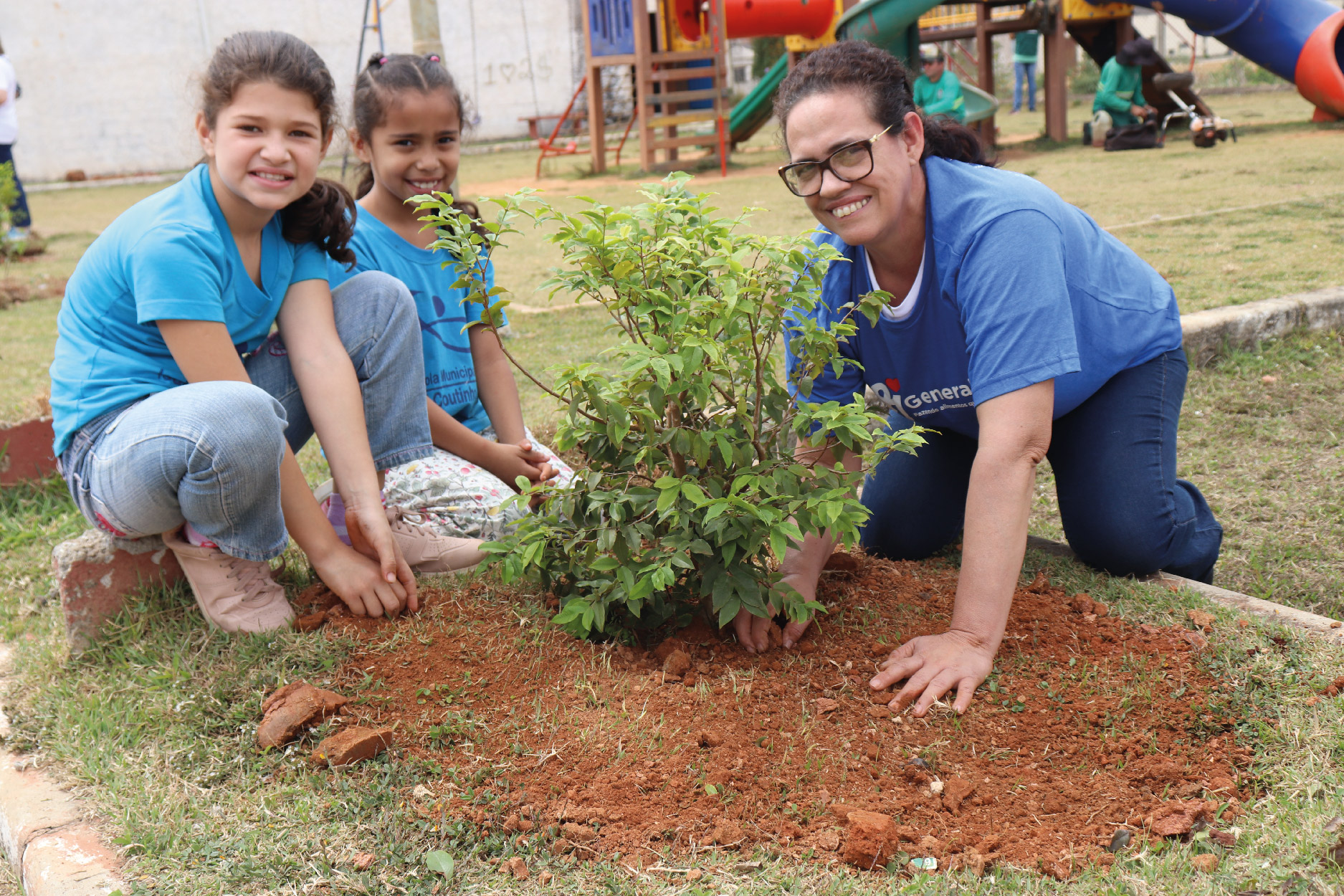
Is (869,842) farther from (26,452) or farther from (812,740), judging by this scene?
(26,452)

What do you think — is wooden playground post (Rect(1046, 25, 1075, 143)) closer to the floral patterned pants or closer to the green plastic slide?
the green plastic slide

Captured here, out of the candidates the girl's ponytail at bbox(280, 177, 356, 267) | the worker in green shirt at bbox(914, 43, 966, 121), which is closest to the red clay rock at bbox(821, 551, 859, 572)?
the girl's ponytail at bbox(280, 177, 356, 267)

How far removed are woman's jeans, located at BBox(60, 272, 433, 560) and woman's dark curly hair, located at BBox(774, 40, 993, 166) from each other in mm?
1059

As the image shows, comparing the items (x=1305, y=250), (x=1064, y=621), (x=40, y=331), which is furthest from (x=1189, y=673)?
(x=40, y=331)

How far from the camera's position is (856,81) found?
2.14 meters

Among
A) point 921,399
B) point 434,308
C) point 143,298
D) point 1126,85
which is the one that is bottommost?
point 921,399

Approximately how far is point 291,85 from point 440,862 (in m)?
1.61

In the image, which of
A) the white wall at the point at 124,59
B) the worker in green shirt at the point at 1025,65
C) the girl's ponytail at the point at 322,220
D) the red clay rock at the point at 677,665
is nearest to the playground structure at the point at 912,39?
the worker in green shirt at the point at 1025,65

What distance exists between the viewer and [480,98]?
23.9 m

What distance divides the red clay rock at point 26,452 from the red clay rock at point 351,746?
2311mm

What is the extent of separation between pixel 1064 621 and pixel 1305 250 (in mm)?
4453

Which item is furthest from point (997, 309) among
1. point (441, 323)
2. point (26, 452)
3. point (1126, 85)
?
point (1126, 85)

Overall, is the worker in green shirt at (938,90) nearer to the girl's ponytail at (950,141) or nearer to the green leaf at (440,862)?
the girl's ponytail at (950,141)

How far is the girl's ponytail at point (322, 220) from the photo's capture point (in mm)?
2467
